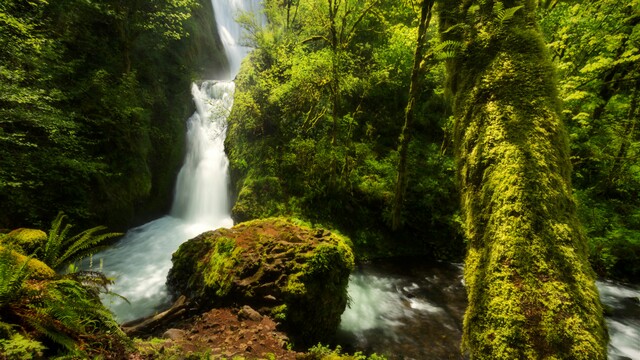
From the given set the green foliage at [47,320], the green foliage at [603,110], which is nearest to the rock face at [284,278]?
the green foliage at [47,320]

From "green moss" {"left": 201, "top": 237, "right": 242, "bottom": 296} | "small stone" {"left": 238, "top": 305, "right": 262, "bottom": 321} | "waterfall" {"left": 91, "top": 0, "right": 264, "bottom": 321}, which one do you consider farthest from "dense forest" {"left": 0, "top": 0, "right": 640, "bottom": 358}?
"small stone" {"left": 238, "top": 305, "right": 262, "bottom": 321}

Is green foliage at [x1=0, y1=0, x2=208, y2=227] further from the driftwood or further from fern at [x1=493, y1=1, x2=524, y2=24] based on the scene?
fern at [x1=493, y1=1, x2=524, y2=24]

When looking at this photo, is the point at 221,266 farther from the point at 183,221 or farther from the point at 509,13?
the point at 183,221

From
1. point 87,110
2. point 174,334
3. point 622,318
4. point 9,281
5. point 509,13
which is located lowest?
point 622,318

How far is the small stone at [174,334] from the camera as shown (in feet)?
13.8

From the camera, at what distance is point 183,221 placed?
13070 mm

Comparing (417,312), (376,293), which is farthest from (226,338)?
(417,312)

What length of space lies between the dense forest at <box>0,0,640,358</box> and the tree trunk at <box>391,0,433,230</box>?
2.2 inches

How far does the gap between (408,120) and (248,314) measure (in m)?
6.81

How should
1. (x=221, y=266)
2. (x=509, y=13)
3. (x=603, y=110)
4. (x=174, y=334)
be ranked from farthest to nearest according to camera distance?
(x=603, y=110)
(x=221, y=266)
(x=174, y=334)
(x=509, y=13)

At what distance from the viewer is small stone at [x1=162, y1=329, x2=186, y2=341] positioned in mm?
4219

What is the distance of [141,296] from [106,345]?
4.95 metres

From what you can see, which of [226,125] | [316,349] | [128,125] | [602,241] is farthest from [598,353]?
[226,125]

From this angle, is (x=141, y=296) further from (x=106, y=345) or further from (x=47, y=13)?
(x=47, y=13)
